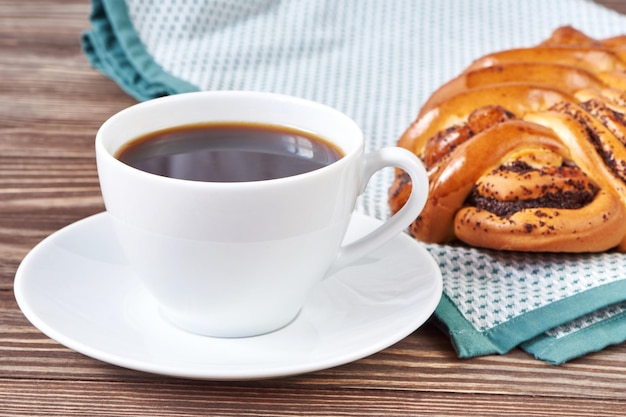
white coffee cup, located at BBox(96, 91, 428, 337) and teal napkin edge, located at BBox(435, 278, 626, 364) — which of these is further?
teal napkin edge, located at BBox(435, 278, 626, 364)

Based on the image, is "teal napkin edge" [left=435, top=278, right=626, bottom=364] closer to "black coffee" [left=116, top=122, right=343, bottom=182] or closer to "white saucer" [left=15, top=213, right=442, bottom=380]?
"white saucer" [left=15, top=213, right=442, bottom=380]

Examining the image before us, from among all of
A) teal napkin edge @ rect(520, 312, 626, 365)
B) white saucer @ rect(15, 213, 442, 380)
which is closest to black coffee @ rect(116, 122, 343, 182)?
white saucer @ rect(15, 213, 442, 380)

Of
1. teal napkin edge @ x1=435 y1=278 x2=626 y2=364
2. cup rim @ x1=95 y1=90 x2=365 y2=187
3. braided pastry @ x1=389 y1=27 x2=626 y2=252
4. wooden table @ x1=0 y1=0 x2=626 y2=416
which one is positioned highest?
A: cup rim @ x1=95 y1=90 x2=365 y2=187

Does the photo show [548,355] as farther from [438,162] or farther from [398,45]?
[398,45]

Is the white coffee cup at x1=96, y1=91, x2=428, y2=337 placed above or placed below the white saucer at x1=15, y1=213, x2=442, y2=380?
above

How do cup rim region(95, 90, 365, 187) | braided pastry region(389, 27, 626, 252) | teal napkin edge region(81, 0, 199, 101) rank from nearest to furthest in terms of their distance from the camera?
cup rim region(95, 90, 365, 187) < braided pastry region(389, 27, 626, 252) < teal napkin edge region(81, 0, 199, 101)

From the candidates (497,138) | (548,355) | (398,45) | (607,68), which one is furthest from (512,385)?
(398,45)

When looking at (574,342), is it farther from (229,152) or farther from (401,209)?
(229,152)

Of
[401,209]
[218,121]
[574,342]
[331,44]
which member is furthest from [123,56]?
[574,342]
